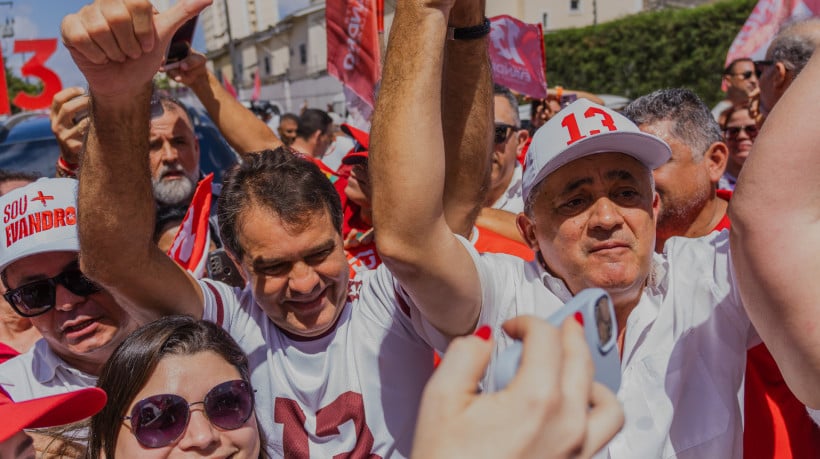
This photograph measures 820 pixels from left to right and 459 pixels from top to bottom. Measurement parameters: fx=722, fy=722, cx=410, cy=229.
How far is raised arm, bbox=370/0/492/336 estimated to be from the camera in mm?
1535

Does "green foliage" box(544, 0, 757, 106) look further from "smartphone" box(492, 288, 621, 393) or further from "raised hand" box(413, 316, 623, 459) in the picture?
"raised hand" box(413, 316, 623, 459)

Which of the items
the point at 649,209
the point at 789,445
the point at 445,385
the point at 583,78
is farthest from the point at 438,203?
the point at 583,78

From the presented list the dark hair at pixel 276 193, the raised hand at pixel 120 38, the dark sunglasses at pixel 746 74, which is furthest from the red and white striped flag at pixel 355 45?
the dark sunglasses at pixel 746 74

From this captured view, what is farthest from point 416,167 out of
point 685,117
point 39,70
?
point 39,70

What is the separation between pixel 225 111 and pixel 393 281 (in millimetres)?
1662

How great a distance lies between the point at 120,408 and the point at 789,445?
1586mm

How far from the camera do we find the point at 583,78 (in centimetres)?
2319

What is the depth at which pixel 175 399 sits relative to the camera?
5.49 feet

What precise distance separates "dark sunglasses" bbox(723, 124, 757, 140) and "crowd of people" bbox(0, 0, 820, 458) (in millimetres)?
3222

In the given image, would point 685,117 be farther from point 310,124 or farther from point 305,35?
point 305,35

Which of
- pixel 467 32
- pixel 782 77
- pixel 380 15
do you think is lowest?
pixel 782 77

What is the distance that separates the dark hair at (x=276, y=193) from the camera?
6.58 ft

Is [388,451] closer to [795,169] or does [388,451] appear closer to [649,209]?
[649,209]

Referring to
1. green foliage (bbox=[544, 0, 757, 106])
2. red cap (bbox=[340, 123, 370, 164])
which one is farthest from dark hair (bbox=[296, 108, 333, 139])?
green foliage (bbox=[544, 0, 757, 106])
